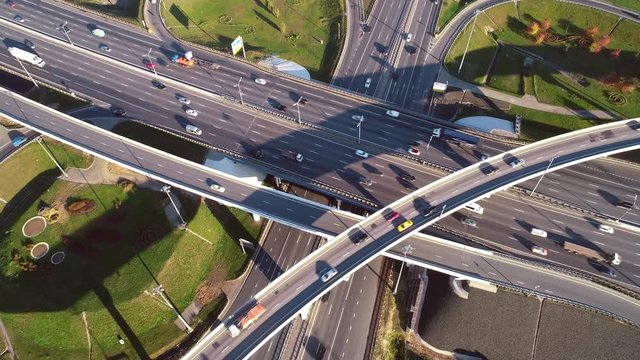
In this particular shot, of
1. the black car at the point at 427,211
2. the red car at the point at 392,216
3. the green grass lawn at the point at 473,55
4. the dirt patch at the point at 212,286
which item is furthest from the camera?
the green grass lawn at the point at 473,55

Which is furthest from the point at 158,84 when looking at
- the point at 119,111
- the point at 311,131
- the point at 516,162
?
the point at 516,162

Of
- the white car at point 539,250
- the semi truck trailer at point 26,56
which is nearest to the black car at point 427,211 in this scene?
the white car at point 539,250

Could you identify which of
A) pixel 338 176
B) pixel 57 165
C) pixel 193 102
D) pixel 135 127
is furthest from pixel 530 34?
pixel 57 165

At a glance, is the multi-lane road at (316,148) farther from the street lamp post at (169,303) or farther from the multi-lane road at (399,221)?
the street lamp post at (169,303)

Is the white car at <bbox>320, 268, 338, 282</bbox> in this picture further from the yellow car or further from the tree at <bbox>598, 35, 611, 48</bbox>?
the tree at <bbox>598, 35, 611, 48</bbox>

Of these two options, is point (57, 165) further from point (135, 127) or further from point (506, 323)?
point (506, 323)

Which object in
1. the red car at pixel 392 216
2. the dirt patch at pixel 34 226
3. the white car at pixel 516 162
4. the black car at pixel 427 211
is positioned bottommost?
the dirt patch at pixel 34 226
